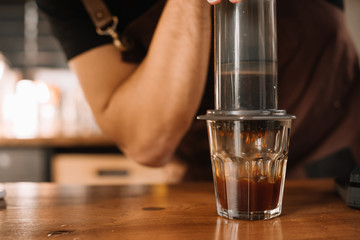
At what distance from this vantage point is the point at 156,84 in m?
0.87

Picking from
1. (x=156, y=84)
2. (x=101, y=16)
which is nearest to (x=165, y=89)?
(x=156, y=84)

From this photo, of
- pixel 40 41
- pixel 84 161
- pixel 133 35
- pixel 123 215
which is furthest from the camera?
pixel 40 41

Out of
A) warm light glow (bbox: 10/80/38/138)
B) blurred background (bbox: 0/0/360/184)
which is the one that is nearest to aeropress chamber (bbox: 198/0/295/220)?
blurred background (bbox: 0/0/360/184)

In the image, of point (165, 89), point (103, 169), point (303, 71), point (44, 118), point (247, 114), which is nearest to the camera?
point (247, 114)

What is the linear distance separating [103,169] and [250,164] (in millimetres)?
1867

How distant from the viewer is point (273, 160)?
1.73 ft

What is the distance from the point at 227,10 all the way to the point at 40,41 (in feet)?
9.62

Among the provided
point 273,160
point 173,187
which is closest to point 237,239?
point 273,160

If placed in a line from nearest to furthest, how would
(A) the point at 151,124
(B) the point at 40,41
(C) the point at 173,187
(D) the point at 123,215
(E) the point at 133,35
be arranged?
(D) the point at 123,215 → (C) the point at 173,187 → (A) the point at 151,124 → (E) the point at 133,35 → (B) the point at 40,41

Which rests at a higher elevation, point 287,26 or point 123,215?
point 287,26

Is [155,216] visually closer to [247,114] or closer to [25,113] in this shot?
[247,114]

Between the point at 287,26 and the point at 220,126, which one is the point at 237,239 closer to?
the point at 220,126

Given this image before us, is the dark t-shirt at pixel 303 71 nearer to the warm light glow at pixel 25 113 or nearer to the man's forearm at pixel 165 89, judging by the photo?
the man's forearm at pixel 165 89

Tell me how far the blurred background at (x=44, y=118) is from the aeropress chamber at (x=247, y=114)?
173 centimetres
